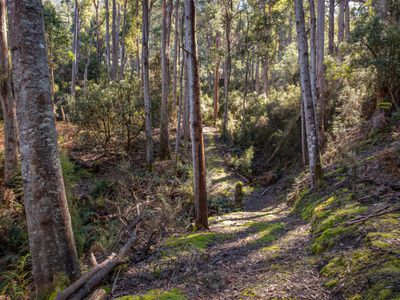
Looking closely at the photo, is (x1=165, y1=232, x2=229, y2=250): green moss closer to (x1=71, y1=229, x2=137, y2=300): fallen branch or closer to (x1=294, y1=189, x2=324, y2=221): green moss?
(x1=71, y1=229, x2=137, y2=300): fallen branch

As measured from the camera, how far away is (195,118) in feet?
22.0

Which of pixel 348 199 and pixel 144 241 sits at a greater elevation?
pixel 348 199

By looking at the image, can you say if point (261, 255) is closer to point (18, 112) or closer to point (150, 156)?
point (18, 112)

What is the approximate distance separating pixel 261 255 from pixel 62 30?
55.6 ft

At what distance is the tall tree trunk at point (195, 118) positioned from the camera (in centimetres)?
658

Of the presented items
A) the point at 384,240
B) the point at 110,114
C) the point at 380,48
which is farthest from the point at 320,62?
the point at 384,240

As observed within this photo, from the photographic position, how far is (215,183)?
1381 cm

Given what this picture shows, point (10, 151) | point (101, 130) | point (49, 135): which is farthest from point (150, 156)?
point (49, 135)

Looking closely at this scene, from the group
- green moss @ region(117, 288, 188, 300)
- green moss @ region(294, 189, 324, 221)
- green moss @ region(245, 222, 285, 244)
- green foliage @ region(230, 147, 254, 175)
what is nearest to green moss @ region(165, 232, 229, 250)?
green moss @ region(245, 222, 285, 244)

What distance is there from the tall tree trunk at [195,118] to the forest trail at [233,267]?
557 mm

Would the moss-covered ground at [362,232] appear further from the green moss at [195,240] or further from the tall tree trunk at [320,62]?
the tall tree trunk at [320,62]

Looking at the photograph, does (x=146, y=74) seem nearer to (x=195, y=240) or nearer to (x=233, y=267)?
(x=195, y=240)

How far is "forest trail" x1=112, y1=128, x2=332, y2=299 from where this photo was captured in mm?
3602

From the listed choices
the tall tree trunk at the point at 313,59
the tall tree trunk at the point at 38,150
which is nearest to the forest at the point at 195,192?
the tall tree trunk at the point at 38,150
